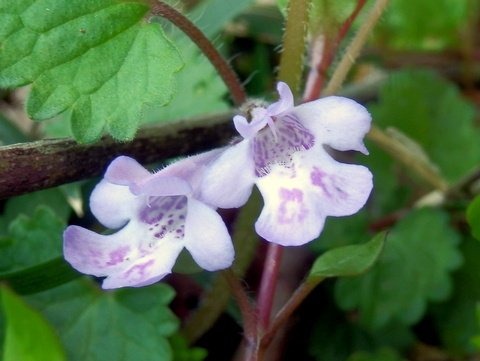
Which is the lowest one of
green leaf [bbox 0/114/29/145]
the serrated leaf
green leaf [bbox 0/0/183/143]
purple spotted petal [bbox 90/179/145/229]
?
the serrated leaf

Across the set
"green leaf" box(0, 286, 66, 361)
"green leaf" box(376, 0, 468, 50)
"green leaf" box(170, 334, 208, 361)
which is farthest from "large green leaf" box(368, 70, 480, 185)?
"green leaf" box(0, 286, 66, 361)

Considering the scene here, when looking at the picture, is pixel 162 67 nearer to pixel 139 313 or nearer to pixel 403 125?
pixel 139 313

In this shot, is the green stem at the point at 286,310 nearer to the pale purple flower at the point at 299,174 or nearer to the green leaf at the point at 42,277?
the pale purple flower at the point at 299,174

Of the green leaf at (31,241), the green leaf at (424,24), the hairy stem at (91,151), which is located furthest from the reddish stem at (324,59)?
the green leaf at (424,24)

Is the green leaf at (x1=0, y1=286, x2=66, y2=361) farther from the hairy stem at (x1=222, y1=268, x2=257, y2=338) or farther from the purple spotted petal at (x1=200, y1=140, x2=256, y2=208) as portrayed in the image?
the hairy stem at (x1=222, y1=268, x2=257, y2=338)

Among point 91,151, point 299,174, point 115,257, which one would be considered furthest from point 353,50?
point 115,257

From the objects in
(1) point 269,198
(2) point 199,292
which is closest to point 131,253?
(1) point 269,198

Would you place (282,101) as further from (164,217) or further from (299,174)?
(164,217)
